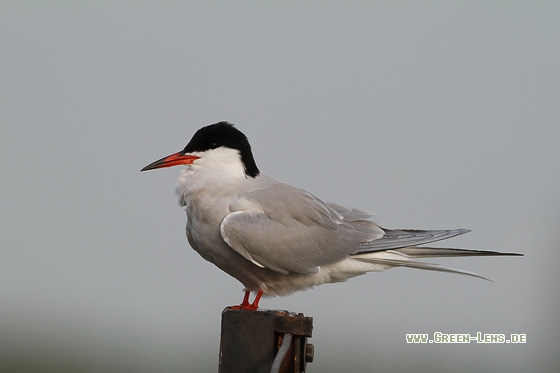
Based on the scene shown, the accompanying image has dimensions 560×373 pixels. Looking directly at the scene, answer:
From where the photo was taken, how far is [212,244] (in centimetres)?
449

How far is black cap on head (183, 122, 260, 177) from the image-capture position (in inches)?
187

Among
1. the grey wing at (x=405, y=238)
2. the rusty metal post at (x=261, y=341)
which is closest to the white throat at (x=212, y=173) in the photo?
the grey wing at (x=405, y=238)

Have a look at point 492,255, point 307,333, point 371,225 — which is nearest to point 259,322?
point 307,333

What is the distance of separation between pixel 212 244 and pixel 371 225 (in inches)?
40.7

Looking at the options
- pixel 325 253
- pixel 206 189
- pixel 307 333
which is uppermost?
pixel 206 189

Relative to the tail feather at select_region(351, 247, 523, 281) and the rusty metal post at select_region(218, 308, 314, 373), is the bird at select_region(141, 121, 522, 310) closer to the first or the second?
the tail feather at select_region(351, 247, 523, 281)

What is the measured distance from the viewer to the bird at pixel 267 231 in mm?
4504

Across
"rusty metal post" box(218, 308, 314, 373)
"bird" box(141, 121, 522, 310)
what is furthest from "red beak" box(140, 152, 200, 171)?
"rusty metal post" box(218, 308, 314, 373)

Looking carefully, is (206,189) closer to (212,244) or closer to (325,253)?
(212,244)

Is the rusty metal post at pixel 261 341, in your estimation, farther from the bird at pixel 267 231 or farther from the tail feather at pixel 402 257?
the tail feather at pixel 402 257

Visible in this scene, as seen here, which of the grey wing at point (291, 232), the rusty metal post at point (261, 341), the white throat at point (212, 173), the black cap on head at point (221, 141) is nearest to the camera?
the rusty metal post at point (261, 341)

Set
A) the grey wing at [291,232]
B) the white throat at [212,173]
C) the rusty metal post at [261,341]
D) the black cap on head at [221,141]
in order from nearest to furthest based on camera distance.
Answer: the rusty metal post at [261,341]
the grey wing at [291,232]
the white throat at [212,173]
the black cap on head at [221,141]

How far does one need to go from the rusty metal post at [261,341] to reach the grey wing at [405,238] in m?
1.88

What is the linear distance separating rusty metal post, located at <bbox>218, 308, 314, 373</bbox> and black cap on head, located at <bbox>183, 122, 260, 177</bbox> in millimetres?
1826
